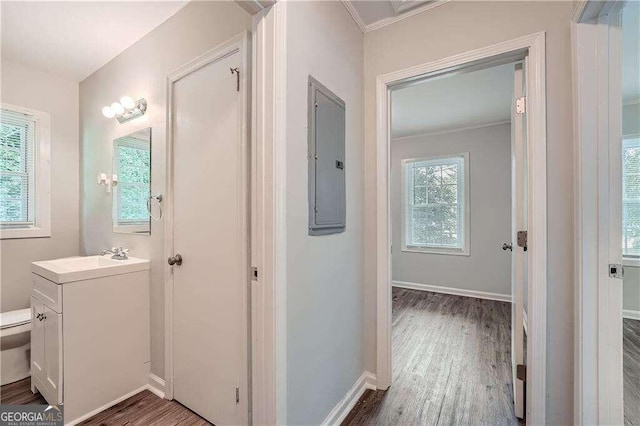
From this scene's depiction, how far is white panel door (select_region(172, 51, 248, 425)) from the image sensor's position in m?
1.44

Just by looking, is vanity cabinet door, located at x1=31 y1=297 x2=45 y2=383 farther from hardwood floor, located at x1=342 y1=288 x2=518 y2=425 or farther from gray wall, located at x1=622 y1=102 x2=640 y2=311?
gray wall, located at x1=622 y1=102 x2=640 y2=311

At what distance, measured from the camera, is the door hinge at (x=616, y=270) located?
1.18 meters

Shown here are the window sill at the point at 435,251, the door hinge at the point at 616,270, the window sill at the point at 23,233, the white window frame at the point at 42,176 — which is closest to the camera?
the door hinge at the point at 616,270

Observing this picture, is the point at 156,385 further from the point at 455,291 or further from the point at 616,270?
the point at 455,291

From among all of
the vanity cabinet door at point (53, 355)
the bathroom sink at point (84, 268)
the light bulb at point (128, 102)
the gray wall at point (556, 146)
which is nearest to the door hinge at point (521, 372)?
the gray wall at point (556, 146)

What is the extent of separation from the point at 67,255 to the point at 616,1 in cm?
407

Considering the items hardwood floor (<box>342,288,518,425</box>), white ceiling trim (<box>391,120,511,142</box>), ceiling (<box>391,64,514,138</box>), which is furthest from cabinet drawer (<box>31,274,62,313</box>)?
white ceiling trim (<box>391,120,511,142</box>)

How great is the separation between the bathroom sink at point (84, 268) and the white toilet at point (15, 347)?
0.50 m

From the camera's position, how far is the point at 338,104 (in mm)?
1563

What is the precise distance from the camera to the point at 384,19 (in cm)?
180

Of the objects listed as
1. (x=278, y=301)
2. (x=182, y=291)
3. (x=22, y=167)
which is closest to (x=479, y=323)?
(x=278, y=301)

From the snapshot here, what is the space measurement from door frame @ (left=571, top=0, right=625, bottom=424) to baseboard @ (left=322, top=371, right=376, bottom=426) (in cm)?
107

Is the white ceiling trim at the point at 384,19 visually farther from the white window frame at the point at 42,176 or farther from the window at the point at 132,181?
the white window frame at the point at 42,176

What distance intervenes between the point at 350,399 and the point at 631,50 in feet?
10.1
